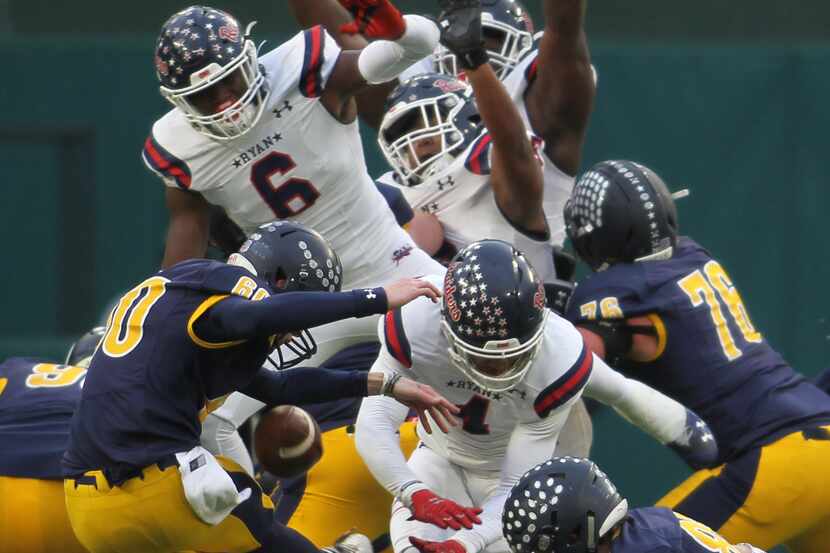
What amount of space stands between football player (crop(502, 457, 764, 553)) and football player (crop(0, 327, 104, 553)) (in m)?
1.71

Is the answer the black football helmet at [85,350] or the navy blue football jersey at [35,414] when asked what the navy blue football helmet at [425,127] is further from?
the navy blue football jersey at [35,414]

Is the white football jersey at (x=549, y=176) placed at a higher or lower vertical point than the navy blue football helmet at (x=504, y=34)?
lower

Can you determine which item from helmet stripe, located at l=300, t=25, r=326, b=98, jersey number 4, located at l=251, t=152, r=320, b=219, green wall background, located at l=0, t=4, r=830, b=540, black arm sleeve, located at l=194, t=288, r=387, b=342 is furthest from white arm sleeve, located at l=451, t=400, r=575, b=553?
green wall background, located at l=0, t=4, r=830, b=540

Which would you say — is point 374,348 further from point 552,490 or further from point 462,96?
point 552,490

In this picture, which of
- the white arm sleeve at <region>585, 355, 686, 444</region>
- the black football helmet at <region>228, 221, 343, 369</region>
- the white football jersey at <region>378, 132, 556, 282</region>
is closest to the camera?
the black football helmet at <region>228, 221, 343, 369</region>

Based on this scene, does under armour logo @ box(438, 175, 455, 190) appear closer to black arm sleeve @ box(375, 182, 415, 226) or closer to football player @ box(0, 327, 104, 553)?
black arm sleeve @ box(375, 182, 415, 226)

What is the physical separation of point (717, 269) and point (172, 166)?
197 cm

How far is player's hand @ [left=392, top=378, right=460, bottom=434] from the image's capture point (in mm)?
4895

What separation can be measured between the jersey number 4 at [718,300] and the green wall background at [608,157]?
266cm

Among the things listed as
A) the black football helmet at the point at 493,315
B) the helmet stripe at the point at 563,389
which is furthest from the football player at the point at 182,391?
the helmet stripe at the point at 563,389

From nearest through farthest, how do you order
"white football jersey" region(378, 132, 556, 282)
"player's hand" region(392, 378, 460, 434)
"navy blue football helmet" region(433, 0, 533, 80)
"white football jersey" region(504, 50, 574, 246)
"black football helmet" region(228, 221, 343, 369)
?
"player's hand" region(392, 378, 460, 434) < "black football helmet" region(228, 221, 343, 369) < "white football jersey" region(378, 132, 556, 282) < "white football jersey" region(504, 50, 574, 246) < "navy blue football helmet" region(433, 0, 533, 80)

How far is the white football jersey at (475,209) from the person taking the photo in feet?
20.5

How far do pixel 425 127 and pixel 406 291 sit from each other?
1.67m

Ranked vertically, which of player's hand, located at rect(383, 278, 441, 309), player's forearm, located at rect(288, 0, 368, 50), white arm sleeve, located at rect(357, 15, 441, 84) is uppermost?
white arm sleeve, located at rect(357, 15, 441, 84)
